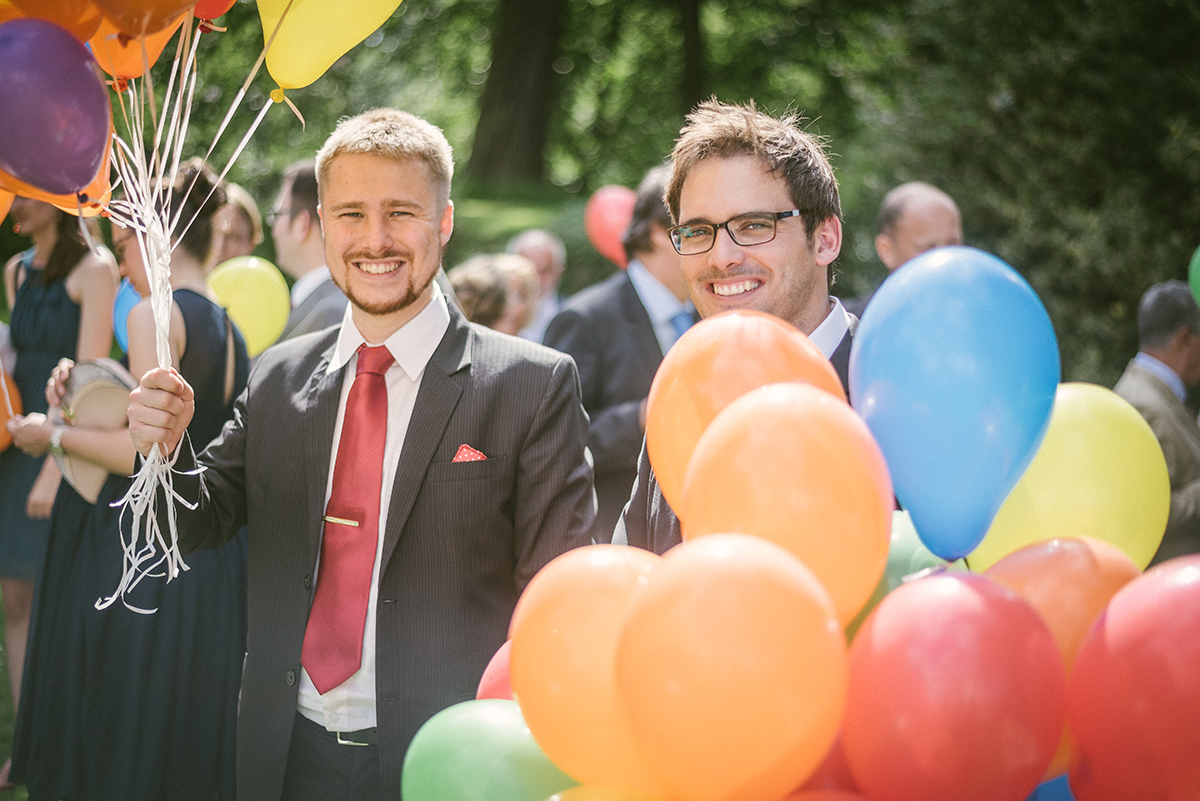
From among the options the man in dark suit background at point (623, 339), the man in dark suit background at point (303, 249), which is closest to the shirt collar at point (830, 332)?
the man in dark suit background at point (623, 339)

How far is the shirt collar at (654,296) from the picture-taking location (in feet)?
13.5

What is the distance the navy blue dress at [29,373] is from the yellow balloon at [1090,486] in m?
4.20

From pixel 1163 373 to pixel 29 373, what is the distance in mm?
5020

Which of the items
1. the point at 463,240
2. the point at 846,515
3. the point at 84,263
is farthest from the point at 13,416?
the point at 463,240

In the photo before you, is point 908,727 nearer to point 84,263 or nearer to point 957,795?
point 957,795

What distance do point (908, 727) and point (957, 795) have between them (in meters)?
0.10

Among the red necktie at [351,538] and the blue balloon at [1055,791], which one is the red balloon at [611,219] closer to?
the red necktie at [351,538]

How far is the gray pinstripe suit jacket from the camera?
2.23 m

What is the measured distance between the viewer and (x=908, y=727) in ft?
3.88

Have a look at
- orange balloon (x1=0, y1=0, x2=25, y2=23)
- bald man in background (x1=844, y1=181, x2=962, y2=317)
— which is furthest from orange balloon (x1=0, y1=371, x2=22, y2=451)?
bald man in background (x1=844, y1=181, x2=962, y2=317)

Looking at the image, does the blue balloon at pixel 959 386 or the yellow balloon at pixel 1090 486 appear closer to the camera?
the blue balloon at pixel 959 386

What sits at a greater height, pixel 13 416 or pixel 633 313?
pixel 633 313

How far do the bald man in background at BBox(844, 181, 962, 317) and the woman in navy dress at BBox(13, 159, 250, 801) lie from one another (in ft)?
8.65

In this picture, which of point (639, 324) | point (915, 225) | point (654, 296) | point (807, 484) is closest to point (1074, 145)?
point (915, 225)
